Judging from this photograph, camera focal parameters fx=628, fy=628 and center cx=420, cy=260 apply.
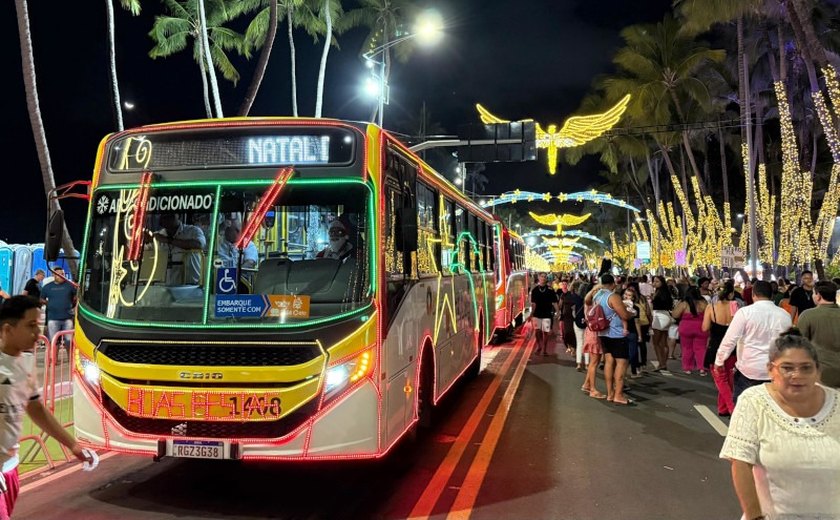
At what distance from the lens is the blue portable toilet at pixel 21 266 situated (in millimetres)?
19844

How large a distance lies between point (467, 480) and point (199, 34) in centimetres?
2412

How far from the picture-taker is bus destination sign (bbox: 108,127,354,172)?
5395mm

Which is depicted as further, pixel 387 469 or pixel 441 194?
pixel 441 194

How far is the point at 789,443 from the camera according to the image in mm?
2709

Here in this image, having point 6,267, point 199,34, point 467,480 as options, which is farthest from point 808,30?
point 6,267

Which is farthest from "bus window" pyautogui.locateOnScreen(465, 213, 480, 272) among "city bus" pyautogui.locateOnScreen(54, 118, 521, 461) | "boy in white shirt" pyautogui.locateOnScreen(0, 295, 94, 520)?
"boy in white shirt" pyautogui.locateOnScreen(0, 295, 94, 520)

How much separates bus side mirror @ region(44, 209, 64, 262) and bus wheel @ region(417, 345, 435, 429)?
12.3ft

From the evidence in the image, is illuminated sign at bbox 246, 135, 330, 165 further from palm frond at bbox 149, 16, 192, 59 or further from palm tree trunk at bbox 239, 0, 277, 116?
palm frond at bbox 149, 16, 192, 59

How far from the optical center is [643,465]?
648 centimetres

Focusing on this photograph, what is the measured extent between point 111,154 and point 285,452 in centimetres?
309

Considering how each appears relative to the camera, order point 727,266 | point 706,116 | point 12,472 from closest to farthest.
Result: point 12,472, point 727,266, point 706,116

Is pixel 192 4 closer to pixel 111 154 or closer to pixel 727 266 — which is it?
pixel 111 154

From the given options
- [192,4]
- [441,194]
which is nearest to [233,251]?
[441,194]

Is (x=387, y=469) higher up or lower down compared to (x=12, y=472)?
lower down
